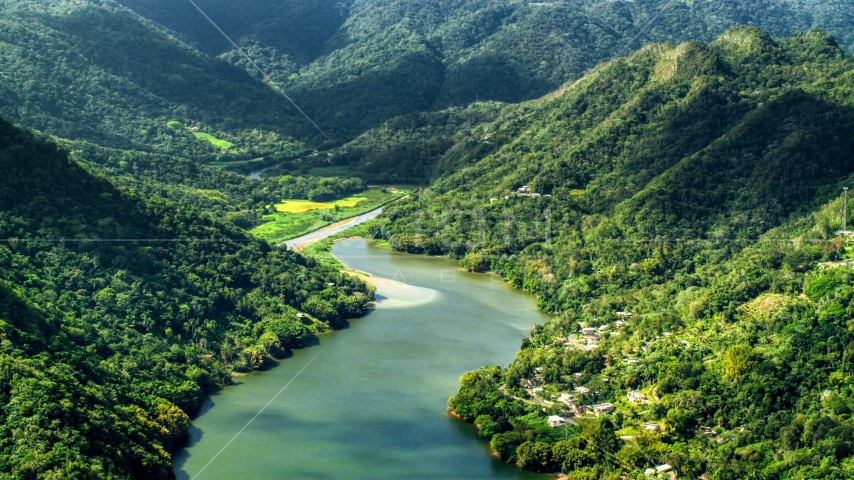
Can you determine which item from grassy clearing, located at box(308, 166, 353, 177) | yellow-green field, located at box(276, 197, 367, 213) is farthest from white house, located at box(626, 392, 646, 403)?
grassy clearing, located at box(308, 166, 353, 177)

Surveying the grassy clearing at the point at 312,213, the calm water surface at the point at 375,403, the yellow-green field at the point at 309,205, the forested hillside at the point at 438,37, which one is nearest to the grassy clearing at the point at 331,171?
the grassy clearing at the point at 312,213

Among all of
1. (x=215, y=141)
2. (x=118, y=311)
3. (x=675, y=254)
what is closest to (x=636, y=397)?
(x=675, y=254)

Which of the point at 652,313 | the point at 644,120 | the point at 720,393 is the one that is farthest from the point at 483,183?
the point at 720,393

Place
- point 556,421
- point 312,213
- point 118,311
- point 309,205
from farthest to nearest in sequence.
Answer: point 309,205 < point 312,213 < point 118,311 < point 556,421

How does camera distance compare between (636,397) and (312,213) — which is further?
(312,213)

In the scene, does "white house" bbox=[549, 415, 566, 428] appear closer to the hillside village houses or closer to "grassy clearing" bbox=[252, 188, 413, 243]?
the hillside village houses

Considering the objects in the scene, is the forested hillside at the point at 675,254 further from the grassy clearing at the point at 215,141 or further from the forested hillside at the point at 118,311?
the grassy clearing at the point at 215,141

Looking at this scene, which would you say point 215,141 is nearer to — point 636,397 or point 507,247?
point 507,247
